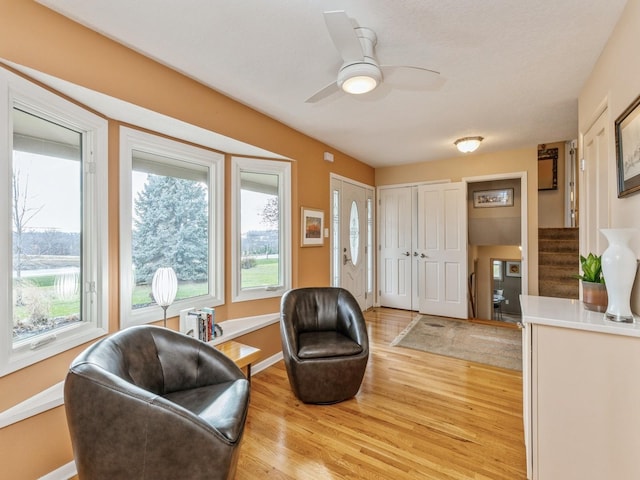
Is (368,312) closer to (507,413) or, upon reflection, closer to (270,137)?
(507,413)

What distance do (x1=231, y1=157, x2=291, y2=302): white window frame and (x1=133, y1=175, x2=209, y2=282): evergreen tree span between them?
29 centimetres

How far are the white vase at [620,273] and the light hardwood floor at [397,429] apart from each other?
3.34ft

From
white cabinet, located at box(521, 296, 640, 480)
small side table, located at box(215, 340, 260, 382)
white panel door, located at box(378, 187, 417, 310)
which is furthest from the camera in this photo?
white panel door, located at box(378, 187, 417, 310)

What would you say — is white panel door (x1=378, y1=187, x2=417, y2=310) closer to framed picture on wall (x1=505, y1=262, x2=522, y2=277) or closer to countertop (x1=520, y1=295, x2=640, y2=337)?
framed picture on wall (x1=505, y1=262, x2=522, y2=277)

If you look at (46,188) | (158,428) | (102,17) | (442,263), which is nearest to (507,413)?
(158,428)

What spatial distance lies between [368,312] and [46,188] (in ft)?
14.3

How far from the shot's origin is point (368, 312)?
5.05 meters

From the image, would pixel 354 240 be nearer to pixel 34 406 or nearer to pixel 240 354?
pixel 240 354

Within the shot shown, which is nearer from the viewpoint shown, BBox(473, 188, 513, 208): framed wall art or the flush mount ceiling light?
the flush mount ceiling light

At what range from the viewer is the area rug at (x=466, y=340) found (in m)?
3.18

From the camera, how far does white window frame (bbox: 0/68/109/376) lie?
146 cm

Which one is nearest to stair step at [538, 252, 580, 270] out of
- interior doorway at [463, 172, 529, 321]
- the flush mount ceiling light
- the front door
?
interior doorway at [463, 172, 529, 321]

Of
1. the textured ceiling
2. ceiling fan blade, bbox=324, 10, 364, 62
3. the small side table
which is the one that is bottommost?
the small side table

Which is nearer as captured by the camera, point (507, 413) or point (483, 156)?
point (507, 413)
